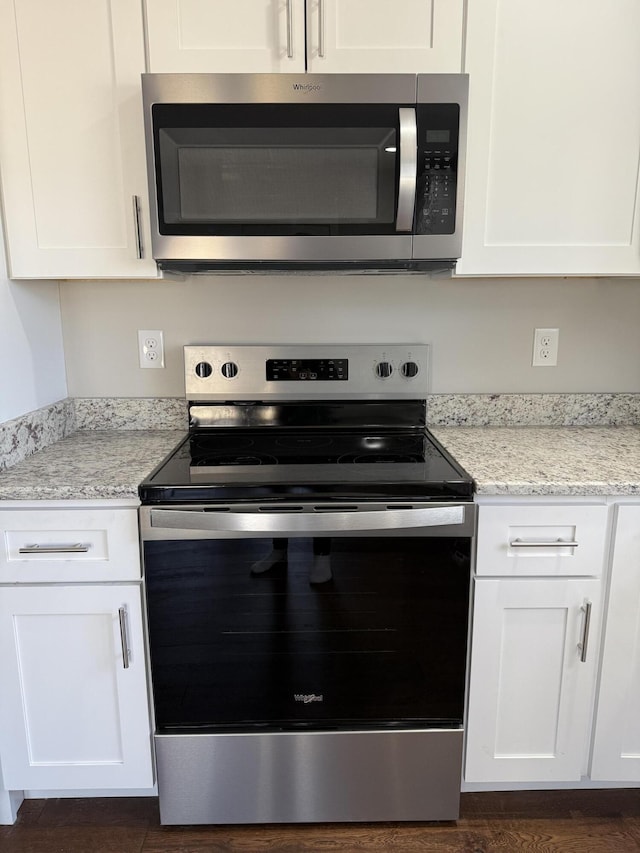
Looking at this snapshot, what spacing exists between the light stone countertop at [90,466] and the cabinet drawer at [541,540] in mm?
826

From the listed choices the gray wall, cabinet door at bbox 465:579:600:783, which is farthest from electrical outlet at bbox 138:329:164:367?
cabinet door at bbox 465:579:600:783

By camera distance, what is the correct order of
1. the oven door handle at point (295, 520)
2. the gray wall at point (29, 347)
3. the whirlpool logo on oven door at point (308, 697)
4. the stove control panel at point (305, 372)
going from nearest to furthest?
the oven door handle at point (295, 520), the whirlpool logo on oven door at point (308, 697), the gray wall at point (29, 347), the stove control panel at point (305, 372)

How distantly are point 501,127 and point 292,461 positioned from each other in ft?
3.26

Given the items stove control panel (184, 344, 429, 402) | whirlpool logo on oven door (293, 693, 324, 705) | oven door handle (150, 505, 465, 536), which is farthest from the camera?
stove control panel (184, 344, 429, 402)

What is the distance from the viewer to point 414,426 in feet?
5.83

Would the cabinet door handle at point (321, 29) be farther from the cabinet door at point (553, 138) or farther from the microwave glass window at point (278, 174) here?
the cabinet door at point (553, 138)

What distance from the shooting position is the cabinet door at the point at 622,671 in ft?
4.36

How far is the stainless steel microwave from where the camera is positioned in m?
1.33

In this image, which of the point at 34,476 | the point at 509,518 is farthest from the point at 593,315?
the point at 34,476

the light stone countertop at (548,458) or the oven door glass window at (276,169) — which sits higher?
the oven door glass window at (276,169)

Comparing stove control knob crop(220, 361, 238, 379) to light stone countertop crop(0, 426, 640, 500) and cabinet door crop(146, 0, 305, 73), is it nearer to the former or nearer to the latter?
light stone countertop crop(0, 426, 640, 500)

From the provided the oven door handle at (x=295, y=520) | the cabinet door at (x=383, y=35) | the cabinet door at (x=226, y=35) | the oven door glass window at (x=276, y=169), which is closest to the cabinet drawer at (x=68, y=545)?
the oven door handle at (x=295, y=520)

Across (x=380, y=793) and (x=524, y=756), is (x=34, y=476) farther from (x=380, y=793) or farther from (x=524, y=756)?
(x=524, y=756)

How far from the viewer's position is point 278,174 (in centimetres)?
136
